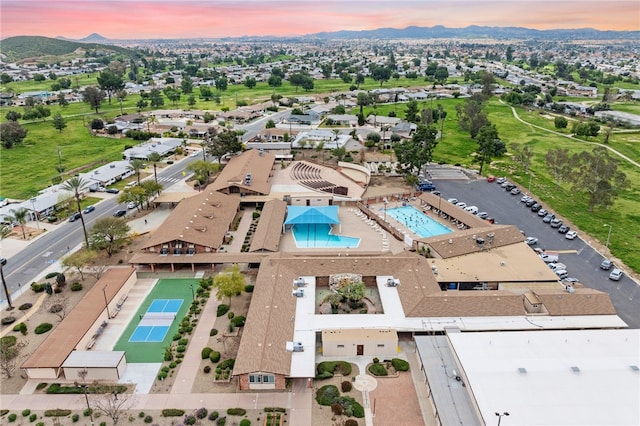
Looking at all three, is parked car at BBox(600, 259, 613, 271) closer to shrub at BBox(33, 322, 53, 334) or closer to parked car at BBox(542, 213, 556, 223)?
parked car at BBox(542, 213, 556, 223)

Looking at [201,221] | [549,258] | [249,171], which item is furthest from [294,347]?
[249,171]

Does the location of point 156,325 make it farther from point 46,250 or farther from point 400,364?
point 46,250

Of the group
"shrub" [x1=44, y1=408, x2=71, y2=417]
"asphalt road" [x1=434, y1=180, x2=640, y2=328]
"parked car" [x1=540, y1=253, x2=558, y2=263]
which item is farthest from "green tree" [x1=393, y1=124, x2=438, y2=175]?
"shrub" [x1=44, y1=408, x2=71, y2=417]

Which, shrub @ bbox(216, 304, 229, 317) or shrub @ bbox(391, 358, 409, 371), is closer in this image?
shrub @ bbox(391, 358, 409, 371)

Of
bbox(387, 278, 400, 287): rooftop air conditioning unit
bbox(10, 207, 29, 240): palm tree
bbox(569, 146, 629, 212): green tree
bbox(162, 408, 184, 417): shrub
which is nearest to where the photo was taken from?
bbox(162, 408, 184, 417): shrub

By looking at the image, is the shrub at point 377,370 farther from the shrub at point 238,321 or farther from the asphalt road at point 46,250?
the asphalt road at point 46,250

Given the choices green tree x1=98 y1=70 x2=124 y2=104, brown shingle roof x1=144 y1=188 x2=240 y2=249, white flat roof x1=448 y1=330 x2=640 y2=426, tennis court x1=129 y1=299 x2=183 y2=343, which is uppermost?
green tree x1=98 y1=70 x2=124 y2=104
